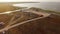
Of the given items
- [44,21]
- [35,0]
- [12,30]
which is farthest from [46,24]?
[35,0]

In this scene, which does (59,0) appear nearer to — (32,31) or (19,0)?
(19,0)

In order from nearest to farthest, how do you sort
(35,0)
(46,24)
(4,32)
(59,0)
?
(4,32)
(46,24)
(59,0)
(35,0)

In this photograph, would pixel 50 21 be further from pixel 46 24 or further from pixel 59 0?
pixel 59 0

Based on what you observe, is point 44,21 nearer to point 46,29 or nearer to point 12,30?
point 46,29

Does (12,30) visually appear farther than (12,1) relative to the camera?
No

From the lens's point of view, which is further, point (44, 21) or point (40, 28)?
point (44, 21)

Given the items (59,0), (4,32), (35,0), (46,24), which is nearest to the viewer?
(4,32)

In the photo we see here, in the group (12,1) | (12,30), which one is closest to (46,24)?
(12,30)

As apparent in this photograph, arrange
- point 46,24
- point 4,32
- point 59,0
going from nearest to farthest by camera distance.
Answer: point 4,32
point 46,24
point 59,0
